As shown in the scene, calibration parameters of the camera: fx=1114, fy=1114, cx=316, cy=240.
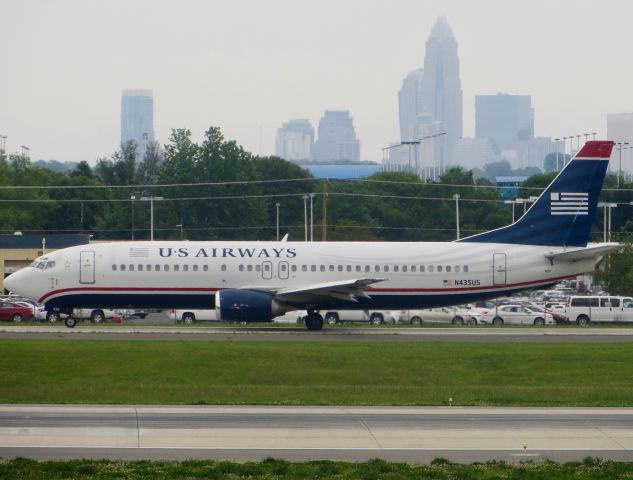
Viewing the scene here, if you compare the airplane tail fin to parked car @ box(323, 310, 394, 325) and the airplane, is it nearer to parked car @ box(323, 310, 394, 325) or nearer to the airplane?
the airplane

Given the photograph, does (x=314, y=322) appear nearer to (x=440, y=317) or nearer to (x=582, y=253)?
(x=582, y=253)

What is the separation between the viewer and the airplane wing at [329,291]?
153 ft

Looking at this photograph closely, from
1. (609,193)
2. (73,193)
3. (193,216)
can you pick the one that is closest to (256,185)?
(193,216)

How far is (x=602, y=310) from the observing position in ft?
200

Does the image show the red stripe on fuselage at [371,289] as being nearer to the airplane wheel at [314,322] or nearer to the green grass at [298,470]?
the airplane wheel at [314,322]

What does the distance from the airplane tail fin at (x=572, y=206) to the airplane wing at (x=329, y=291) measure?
308 inches

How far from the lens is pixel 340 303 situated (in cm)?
4862

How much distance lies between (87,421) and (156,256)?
2516cm

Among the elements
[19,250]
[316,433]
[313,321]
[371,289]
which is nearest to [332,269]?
[371,289]

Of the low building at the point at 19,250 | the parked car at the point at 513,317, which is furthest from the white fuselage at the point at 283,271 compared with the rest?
the low building at the point at 19,250

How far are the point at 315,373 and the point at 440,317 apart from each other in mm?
29133

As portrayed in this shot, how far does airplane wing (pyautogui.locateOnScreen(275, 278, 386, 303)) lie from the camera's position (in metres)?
46.7

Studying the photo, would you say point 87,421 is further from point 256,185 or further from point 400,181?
point 400,181

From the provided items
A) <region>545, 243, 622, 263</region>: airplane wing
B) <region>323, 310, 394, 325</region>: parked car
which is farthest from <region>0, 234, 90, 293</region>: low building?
<region>545, 243, 622, 263</region>: airplane wing
